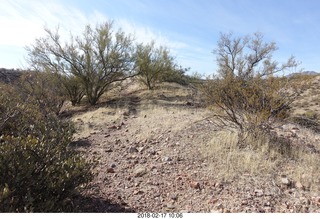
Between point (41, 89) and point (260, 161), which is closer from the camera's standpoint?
point (260, 161)

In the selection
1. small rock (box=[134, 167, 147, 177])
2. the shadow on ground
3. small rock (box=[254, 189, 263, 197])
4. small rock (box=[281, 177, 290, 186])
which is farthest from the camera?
small rock (box=[134, 167, 147, 177])

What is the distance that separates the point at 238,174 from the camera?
4.20 meters

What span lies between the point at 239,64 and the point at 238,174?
1634 centimetres

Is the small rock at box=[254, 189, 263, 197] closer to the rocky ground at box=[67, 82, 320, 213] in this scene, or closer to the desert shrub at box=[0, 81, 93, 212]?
the rocky ground at box=[67, 82, 320, 213]

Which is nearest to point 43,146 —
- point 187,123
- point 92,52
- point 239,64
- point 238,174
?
point 238,174

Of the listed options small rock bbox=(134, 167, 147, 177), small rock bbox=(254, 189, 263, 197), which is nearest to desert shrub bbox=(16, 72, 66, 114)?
small rock bbox=(134, 167, 147, 177)

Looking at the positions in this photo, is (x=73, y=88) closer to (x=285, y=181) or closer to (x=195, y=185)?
(x=195, y=185)

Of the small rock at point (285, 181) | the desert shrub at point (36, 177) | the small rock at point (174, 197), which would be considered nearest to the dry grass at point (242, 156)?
the small rock at point (285, 181)

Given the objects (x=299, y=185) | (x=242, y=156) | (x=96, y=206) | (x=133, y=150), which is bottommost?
(x=96, y=206)

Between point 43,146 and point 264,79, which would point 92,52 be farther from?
point 43,146

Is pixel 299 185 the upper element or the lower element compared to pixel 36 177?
lower

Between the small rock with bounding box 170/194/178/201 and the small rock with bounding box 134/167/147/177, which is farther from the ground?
the small rock with bounding box 134/167/147/177

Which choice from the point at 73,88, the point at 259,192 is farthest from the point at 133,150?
the point at 73,88

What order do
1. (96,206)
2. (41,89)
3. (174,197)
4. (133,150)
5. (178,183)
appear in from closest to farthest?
(96,206), (174,197), (178,183), (133,150), (41,89)
